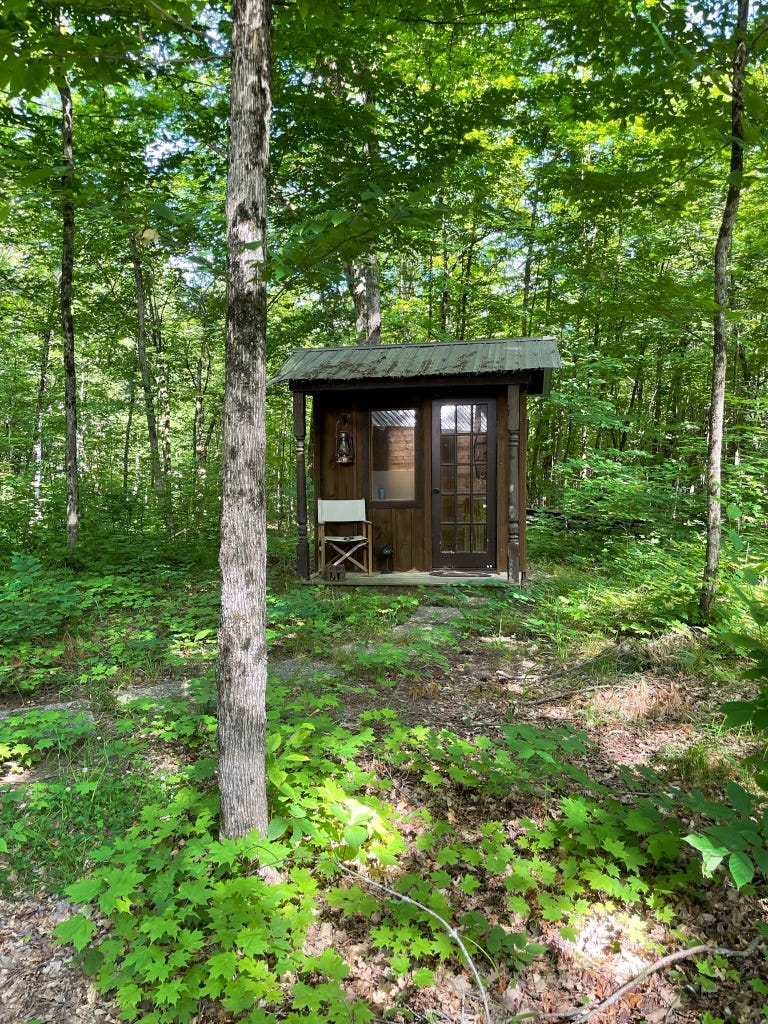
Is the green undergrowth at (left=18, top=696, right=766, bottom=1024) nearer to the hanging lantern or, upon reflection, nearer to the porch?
the porch

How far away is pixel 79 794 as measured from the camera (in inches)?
96.8

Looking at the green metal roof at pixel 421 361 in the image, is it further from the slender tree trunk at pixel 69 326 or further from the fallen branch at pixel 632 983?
the fallen branch at pixel 632 983

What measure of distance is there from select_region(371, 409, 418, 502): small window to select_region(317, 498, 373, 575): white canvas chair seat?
36 cm

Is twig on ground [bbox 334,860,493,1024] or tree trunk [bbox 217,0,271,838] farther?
tree trunk [bbox 217,0,271,838]

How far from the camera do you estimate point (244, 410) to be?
75.5 inches

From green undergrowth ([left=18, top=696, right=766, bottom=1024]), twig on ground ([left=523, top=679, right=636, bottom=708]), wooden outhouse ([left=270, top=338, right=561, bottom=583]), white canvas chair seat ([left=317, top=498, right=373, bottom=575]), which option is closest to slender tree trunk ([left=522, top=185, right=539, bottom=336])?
wooden outhouse ([left=270, top=338, right=561, bottom=583])

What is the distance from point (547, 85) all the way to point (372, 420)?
3.73 metres

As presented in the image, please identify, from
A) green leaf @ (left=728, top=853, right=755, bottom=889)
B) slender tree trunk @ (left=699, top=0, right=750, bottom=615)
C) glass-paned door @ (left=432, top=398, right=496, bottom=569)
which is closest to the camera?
green leaf @ (left=728, top=853, right=755, bottom=889)

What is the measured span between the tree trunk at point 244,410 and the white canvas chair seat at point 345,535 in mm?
4663

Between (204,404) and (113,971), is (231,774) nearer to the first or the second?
(113,971)

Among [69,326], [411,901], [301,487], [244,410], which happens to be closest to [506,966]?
[411,901]

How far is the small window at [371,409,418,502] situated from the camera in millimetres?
6875

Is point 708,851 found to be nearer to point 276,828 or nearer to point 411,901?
point 411,901

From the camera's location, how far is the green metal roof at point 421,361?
243 inches
